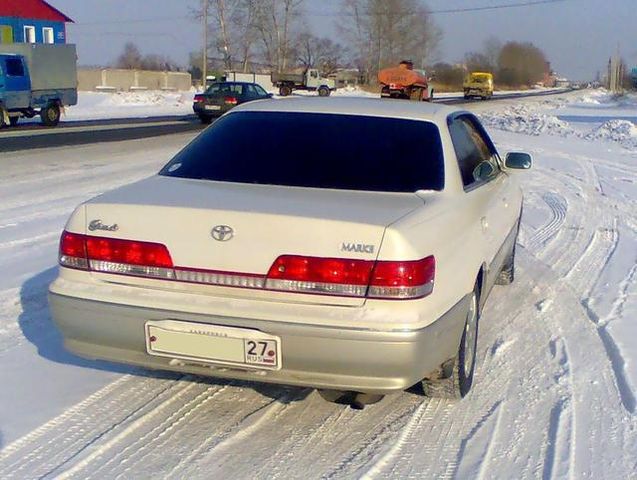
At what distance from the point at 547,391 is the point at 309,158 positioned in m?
1.81

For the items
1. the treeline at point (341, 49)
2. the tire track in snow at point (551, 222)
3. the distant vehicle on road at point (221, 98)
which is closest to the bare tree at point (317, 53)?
the treeline at point (341, 49)

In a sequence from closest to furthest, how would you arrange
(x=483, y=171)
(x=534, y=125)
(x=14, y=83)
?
(x=483, y=171)
(x=14, y=83)
(x=534, y=125)

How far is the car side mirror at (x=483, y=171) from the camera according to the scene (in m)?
4.93

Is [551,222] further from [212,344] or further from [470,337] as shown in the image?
[212,344]

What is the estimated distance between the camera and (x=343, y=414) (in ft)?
13.5

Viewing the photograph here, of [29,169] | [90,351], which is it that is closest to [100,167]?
[29,169]

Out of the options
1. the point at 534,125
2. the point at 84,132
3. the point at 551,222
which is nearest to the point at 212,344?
the point at 551,222

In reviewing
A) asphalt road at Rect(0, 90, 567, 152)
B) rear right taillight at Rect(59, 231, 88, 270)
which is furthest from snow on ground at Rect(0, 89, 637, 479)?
asphalt road at Rect(0, 90, 567, 152)

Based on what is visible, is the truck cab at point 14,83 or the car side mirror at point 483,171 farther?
the truck cab at point 14,83

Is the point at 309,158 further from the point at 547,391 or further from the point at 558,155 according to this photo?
the point at 558,155

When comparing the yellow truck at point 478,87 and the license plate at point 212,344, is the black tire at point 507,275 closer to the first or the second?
the license plate at point 212,344

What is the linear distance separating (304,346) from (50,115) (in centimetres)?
2534

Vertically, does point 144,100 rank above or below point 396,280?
below

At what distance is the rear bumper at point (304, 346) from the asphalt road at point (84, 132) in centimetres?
1464
